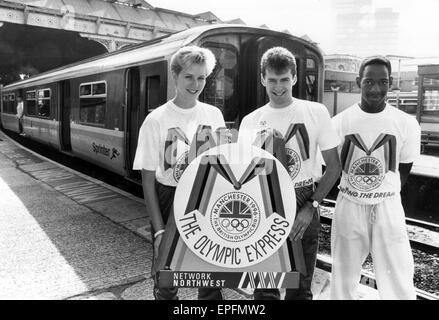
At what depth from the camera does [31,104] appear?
52.5ft

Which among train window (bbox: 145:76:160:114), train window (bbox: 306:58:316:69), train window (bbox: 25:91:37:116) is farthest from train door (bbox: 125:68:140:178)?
train window (bbox: 25:91:37:116)

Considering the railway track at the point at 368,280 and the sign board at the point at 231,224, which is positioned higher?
the sign board at the point at 231,224

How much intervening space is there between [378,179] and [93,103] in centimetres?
745

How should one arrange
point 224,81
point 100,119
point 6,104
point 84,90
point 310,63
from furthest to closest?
point 6,104, point 84,90, point 100,119, point 310,63, point 224,81

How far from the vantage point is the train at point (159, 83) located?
644 cm

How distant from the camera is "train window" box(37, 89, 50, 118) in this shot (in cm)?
1318

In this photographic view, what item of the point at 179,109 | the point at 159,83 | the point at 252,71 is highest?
the point at 252,71

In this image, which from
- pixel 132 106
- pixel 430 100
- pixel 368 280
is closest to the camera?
pixel 368 280

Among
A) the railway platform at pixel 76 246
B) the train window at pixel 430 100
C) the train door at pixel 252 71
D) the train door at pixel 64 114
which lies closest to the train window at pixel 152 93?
the train door at pixel 252 71

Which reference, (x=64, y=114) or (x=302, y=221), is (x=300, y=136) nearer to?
(x=302, y=221)

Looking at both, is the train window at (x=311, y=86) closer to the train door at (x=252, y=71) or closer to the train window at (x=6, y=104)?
the train door at (x=252, y=71)

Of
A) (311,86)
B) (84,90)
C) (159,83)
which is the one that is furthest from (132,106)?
(311,86)

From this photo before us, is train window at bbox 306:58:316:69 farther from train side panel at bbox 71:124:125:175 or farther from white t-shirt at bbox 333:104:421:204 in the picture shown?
white t-shirt at bbox 333:104:421:204

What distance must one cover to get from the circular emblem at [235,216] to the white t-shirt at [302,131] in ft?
2.06
